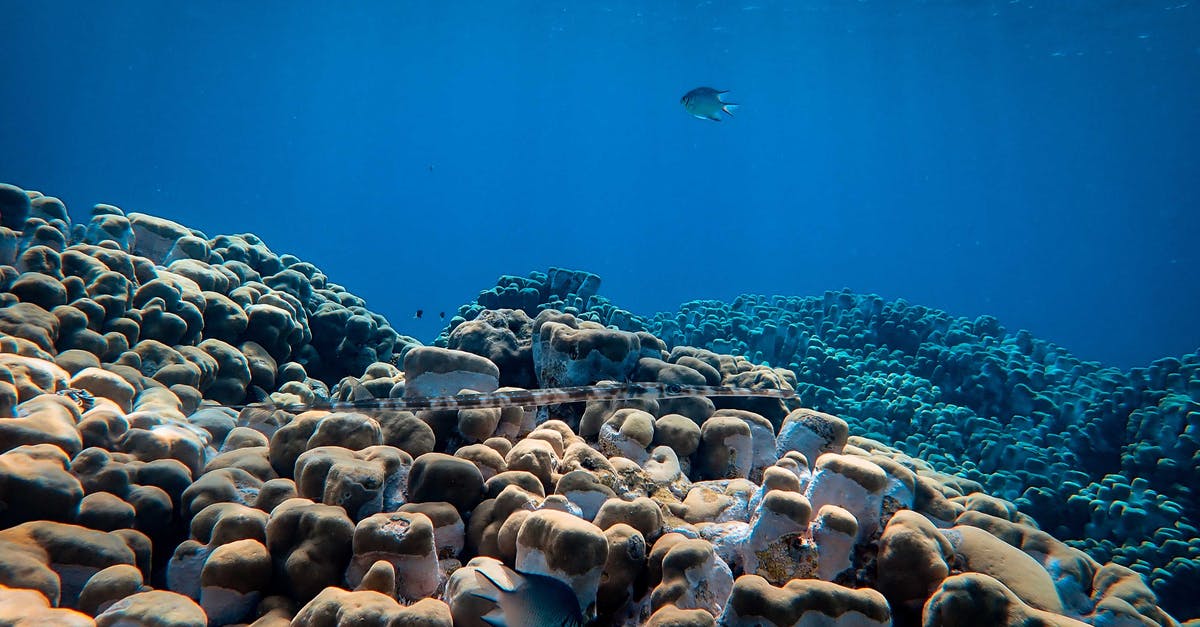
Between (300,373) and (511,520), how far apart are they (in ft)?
17.8

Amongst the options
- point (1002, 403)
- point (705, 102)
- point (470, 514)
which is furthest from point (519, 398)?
point (1002, 403)

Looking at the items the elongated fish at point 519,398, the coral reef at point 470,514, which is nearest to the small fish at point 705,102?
the coral reef at point 470,514

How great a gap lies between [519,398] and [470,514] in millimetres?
1007

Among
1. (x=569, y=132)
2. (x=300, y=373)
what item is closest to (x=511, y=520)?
(x=300, y=373)

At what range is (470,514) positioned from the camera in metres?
2.95

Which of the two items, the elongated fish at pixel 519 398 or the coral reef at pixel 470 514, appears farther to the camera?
the elongated fish at pixel 519 398

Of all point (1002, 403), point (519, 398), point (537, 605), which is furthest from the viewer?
point (1002, 403)

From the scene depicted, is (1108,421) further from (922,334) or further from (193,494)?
(193,494)

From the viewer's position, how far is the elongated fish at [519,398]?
359 cm

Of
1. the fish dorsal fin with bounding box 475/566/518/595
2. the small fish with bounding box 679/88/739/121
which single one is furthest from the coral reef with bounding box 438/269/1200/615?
the small fish with bounding box 679/88/739/121

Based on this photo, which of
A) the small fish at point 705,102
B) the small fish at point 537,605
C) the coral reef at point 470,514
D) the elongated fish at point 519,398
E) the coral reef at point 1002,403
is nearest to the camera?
the small fish at point 537,605

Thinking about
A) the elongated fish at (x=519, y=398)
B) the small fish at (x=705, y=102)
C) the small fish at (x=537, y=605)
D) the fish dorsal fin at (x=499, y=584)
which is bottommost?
the small fish at (x=537, y=605)

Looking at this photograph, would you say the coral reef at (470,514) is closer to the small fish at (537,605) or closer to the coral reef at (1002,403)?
the small fish at (537,605)

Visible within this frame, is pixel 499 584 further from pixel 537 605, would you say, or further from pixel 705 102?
pixel 705 102
